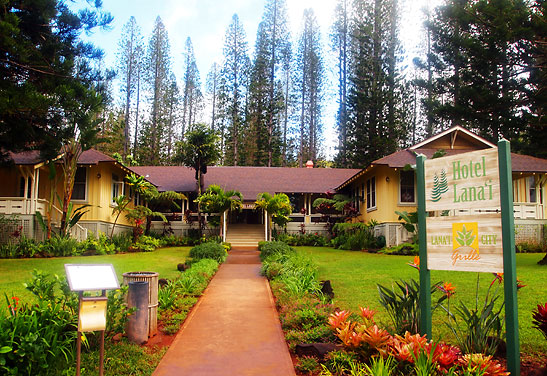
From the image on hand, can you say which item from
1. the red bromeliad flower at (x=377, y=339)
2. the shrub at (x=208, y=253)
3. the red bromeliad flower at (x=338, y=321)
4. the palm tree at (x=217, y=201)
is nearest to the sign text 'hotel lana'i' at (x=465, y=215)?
the red bromeliad flower at (x=377, y=339)

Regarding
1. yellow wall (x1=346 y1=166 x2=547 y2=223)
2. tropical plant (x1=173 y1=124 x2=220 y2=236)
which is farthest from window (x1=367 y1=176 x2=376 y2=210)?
tropical plant (x1=173 y1=124 x2=220 y2=236)

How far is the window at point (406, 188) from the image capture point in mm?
20391

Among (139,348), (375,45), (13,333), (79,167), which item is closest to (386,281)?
(139,348)

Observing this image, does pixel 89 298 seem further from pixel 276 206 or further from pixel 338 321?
pixel 276 206

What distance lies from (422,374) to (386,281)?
6.56 meters

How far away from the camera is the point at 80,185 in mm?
21297

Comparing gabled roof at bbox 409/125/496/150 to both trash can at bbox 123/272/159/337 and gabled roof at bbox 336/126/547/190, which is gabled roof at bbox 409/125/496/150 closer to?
gabled roof at bbox 336/126/547/190

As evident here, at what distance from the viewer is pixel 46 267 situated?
13500mm

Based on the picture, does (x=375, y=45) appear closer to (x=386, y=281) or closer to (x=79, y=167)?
(x=79, y=167)

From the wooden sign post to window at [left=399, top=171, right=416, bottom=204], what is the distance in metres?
15.5

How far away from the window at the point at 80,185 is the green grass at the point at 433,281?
12186 millimetres

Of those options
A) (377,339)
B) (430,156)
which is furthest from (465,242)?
(430,156)

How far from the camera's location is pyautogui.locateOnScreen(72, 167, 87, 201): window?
21219mm

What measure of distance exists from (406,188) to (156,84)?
28.9m
